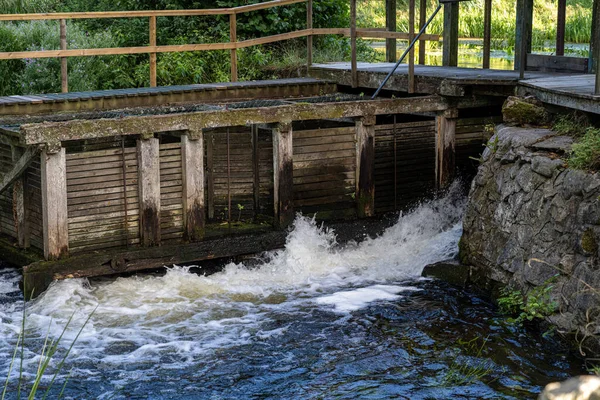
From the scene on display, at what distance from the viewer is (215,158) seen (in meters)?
11.1

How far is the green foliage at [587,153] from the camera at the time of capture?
325 inches

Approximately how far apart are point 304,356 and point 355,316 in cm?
118

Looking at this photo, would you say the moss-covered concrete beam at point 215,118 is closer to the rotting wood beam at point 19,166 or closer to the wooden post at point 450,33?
the rotting wood beam at point 19,166

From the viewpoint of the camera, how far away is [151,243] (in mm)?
10211

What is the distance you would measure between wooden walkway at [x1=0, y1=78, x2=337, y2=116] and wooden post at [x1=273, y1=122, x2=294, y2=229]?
218cm

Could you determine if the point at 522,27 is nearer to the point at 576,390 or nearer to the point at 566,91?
the point at 566,91

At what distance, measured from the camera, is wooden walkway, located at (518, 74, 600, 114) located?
8906 millimetres

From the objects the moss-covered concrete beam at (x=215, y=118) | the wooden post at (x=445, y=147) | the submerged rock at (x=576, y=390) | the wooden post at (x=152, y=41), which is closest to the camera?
the submerged rock at (x=576, y=390)

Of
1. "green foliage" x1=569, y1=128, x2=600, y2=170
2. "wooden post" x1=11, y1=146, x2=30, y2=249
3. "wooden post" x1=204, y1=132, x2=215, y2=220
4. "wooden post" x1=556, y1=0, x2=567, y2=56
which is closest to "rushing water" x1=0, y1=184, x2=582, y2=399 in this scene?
"wooden post" x1=11, y1=146, x2=30, y2=249

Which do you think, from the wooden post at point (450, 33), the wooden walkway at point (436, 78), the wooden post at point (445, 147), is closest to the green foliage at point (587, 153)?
the wooden walkway at point (436, 78)

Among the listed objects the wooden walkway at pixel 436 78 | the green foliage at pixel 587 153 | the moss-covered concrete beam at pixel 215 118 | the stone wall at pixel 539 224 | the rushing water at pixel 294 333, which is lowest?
the rushing water at pixel 294 333

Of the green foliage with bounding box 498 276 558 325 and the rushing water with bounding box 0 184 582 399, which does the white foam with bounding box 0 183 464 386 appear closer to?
the rushing water with bounding box 0 184 582 399

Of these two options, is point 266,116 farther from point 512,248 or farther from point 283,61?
point 283,61

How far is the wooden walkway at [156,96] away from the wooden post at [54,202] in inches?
87.5
